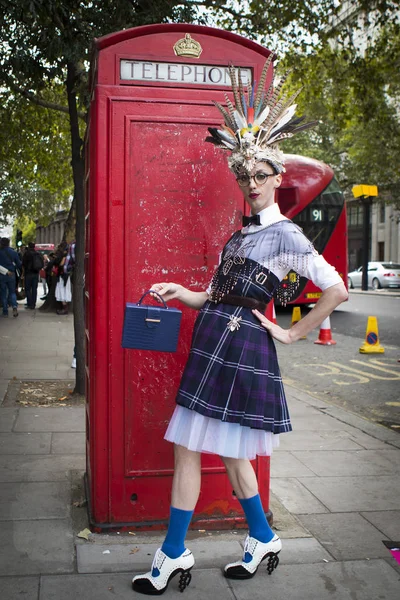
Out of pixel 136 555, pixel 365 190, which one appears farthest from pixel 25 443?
pixel 365 190

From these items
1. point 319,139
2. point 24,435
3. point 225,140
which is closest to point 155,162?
point 225,140

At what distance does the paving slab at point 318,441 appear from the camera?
572 cm

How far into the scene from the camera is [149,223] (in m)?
3.72

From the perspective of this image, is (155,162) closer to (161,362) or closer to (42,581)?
(161,362)

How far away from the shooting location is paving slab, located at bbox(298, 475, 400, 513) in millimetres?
4336

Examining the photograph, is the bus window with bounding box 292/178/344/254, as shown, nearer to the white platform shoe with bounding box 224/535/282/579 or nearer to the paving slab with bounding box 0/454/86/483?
Result: the paving slab with bounding box 0/454/86/483

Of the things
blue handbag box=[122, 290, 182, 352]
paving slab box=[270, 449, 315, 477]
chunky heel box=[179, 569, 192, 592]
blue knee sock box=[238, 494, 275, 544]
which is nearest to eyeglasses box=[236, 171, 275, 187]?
blue handbag box=[122, 290, 182, 352]

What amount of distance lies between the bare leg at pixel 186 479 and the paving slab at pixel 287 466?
1847mm

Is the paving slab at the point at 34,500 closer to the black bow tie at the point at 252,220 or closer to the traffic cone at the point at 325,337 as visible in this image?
the black bow tie at the point at 252,220

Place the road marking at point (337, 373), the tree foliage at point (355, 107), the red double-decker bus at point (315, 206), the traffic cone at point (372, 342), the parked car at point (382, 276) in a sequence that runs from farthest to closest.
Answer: the parked car at point (382, 276)
the red double-decker bus at point (315, 206)
the tree foliage at point (355, 107)
the traffic cone at point (372, 342)
the road marking at point (337, 373)

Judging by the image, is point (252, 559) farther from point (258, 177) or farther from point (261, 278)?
point (258, 177)

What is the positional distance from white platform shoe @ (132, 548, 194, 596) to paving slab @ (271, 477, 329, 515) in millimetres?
1225

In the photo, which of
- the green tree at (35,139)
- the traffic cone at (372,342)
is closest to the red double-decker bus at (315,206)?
the green tree at (35,139)

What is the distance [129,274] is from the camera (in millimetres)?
3709
